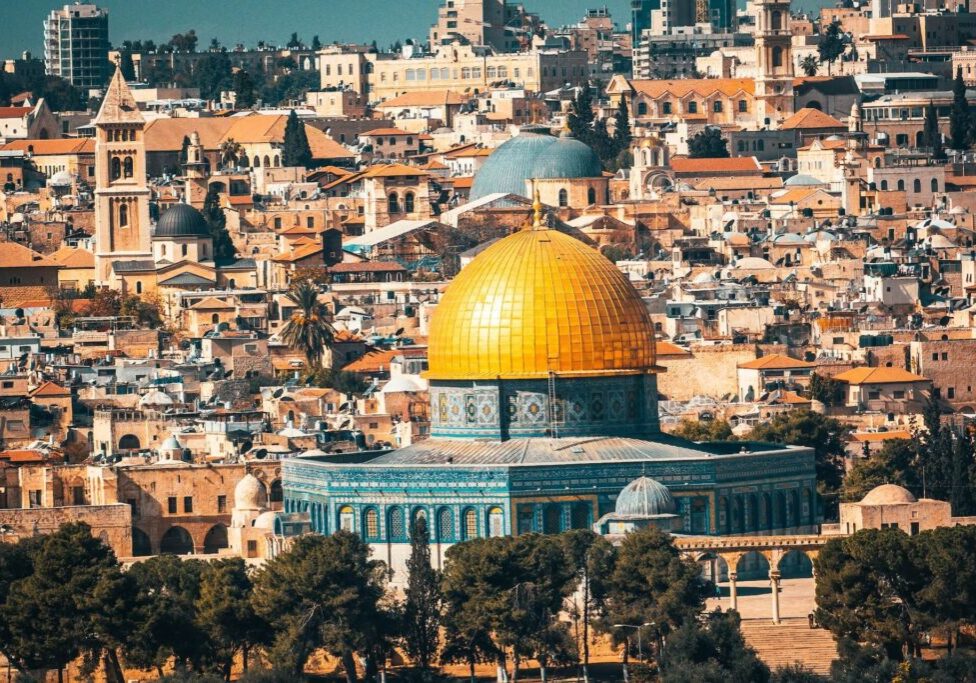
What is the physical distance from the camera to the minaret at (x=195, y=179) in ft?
434

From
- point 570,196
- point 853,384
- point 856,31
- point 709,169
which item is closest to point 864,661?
point 853,384

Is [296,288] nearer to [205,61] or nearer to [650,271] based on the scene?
[650,271]

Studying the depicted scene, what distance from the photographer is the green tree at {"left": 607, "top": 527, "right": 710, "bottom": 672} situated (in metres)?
62.4

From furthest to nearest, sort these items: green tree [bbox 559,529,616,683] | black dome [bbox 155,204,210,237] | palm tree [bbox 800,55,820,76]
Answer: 1. palm tree [bbox 800,55,820,76]
2. black dome [bbox 155,204,210,237]
3. green tree [bbox 559,529,616,683]

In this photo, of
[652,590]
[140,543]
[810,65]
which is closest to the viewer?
[652,590]

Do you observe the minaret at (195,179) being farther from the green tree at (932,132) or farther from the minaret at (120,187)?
the green tree at (932,132)

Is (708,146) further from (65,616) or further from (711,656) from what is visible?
(711,656)

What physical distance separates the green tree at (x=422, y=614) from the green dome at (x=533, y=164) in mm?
61059

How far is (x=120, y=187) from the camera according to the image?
397 ft

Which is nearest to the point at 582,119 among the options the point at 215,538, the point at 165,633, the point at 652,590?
the point at 215,538

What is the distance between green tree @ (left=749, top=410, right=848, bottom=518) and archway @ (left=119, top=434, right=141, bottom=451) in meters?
12.8

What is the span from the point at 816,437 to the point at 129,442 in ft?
47.4

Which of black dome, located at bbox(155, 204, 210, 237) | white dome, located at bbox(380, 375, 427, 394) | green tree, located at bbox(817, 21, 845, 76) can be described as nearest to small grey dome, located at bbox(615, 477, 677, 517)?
white dome, located at bbox(380, 375, 427, 394)

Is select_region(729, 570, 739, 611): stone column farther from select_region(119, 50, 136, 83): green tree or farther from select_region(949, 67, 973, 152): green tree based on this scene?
select_region(119, 50, 136, 83): green tree
